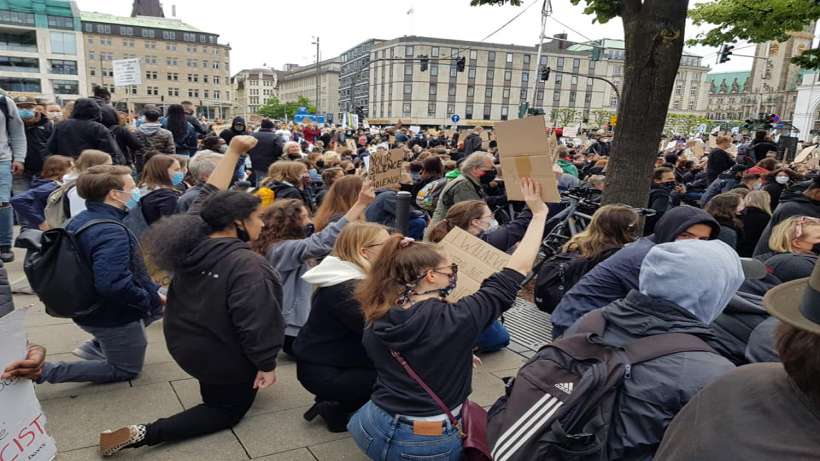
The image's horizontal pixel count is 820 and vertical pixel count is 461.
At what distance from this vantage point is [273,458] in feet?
10.6

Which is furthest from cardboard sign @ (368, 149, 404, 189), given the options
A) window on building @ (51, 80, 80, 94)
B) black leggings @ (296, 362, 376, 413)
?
window on building @ (51, 80, 80, 94)

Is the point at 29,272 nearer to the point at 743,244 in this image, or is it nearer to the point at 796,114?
the point at 743,244

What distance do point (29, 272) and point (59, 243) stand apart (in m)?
0.26

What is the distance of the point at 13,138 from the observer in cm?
671

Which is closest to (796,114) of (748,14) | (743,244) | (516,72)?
(516,72)

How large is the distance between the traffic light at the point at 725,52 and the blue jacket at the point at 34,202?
62.4ft

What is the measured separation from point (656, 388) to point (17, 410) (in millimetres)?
2649

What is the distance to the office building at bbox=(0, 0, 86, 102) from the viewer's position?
7562 centimetres

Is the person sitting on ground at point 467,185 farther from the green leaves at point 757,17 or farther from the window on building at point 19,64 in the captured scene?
the window on building at point 19,64

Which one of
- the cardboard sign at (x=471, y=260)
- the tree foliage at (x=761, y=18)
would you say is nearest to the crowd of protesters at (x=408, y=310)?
the cardboard sign at (x=471, y=260)

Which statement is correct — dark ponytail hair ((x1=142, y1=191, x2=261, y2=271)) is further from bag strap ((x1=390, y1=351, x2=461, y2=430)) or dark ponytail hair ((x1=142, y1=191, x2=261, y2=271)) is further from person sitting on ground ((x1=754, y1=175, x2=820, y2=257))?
person sitting on ground ((x1=754, y1=175, x2=820, y2=257))

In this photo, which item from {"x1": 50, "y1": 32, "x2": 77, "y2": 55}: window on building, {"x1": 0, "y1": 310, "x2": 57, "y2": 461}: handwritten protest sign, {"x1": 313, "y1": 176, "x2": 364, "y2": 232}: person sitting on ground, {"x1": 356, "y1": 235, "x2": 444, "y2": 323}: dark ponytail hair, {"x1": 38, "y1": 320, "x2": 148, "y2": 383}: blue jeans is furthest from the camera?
{"x1": 50, "y1": 32, "x2": 77, "y2": 55}: window on building

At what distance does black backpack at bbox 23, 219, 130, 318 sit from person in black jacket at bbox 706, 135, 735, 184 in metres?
Result: 10.6

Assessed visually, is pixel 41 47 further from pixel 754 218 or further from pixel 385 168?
pixel 754 218
